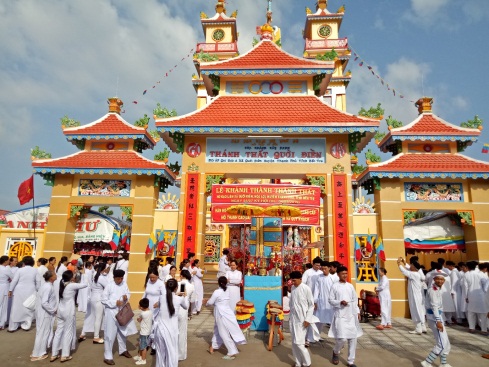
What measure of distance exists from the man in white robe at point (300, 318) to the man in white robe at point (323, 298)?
6.70 feet

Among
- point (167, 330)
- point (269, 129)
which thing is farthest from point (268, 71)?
point (167, 330)

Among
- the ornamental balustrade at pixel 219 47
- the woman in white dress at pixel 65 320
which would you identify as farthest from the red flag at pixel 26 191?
the ornamental balustrade at pixel 219 47

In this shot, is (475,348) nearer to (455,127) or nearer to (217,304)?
(217,304)

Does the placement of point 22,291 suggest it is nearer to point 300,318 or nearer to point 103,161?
point 103,161

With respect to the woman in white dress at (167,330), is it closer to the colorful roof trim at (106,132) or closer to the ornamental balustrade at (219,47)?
the colorful roof trim at (106,132)

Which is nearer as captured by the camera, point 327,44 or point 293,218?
point 293,218

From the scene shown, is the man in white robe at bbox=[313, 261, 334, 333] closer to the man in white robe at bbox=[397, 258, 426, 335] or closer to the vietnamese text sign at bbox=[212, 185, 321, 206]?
the man in white robe at bbox=[397, 258, 426, 335]

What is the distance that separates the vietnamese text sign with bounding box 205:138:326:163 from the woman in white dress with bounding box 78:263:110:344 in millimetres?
5609

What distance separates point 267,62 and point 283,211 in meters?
6.04

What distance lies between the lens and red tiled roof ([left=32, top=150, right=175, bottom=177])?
→ 39.0 feet

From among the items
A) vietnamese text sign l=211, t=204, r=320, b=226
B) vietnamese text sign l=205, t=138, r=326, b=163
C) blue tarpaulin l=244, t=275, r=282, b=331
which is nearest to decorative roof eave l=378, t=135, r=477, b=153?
vietnamese text sign l=205, t=138, r=326, b=163

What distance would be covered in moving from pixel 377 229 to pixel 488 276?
3.32 meters

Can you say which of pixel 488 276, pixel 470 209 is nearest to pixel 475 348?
pixel 488 276

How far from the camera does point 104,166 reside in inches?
470
